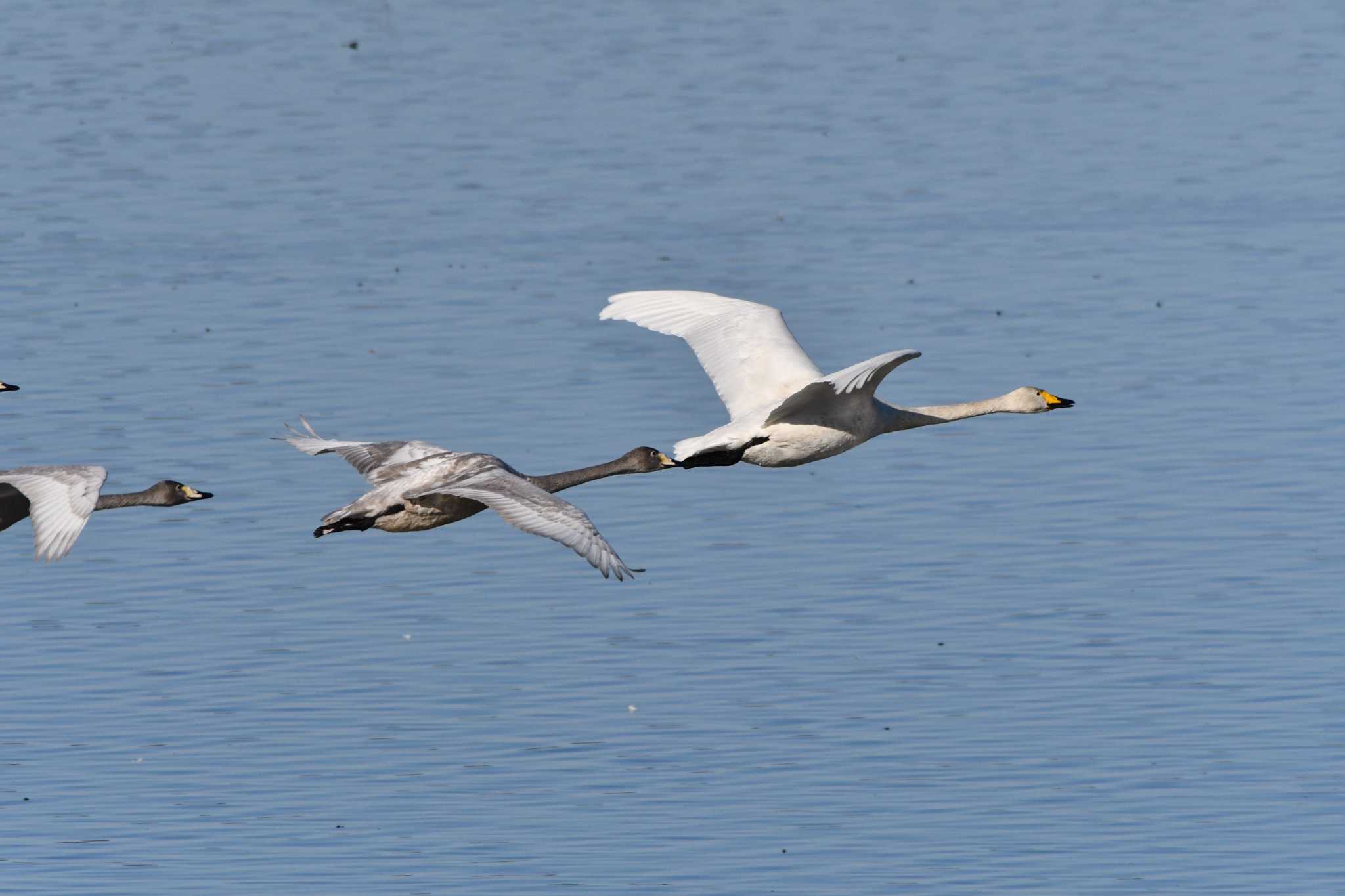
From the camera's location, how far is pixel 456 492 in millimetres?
17250

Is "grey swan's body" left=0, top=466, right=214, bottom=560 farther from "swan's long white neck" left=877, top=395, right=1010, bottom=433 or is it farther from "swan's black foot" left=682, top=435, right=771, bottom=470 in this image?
"swan's long white neck" left=877, top=395, right=1010, bottom=433

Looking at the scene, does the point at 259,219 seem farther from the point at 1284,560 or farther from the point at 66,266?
the point at 1284,560

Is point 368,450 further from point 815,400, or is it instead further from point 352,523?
point 815,400

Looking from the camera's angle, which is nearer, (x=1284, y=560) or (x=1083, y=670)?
(x=1083, y=670)

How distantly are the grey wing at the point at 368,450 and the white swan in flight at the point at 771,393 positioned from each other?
1.79 metres

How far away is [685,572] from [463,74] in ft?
94.7

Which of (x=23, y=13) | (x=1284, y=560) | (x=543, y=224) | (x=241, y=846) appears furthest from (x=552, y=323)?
(x=23, y=13)

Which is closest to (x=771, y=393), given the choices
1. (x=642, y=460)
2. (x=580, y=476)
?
(x=642, y=460)

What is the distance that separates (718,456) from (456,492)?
2275 mm

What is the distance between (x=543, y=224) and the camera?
39.2 metres

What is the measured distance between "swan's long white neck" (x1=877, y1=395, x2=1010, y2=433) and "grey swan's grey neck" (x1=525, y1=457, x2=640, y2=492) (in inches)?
70.8

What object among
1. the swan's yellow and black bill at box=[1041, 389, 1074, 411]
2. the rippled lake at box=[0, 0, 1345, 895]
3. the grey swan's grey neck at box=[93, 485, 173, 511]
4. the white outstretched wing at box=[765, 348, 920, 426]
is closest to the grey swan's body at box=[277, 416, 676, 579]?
the white outstretched wing at box=[765, 348, 920, 426]

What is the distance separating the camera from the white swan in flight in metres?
18.9

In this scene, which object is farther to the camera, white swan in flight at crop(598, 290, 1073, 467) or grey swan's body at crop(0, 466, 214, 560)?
white swan in flight at crop(598, 290, 1073, 467)
